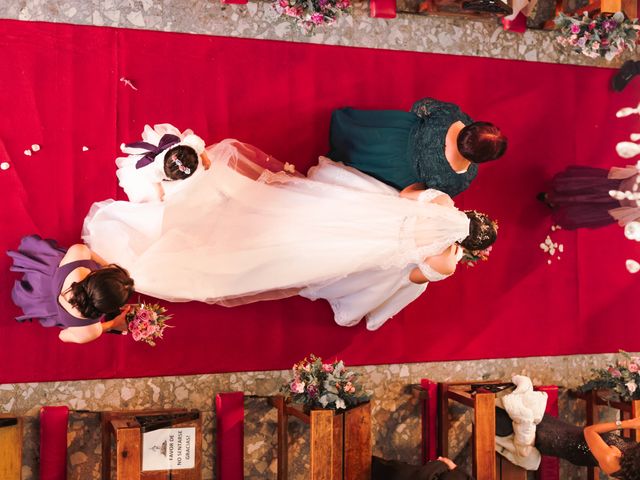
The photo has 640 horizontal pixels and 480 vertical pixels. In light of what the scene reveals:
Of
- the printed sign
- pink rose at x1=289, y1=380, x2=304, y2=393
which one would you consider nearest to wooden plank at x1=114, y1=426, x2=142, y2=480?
the printed sign

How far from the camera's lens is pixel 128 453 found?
3535 millimetres

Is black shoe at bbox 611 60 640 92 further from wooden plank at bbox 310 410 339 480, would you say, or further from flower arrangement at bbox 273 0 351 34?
wooden plank at bbox 310 410 339 480

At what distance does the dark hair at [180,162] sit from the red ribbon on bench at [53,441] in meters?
1.72

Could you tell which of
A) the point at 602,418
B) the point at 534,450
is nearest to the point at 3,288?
the point at 534,450

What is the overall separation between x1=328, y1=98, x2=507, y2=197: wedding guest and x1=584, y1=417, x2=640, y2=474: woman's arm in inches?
67.1

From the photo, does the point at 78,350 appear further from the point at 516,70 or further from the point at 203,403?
the point at 516,70

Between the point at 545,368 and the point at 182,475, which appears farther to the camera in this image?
the point at 545,368

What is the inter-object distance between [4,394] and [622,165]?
15.1ft

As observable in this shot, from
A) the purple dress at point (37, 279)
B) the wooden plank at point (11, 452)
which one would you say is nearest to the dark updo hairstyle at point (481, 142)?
the purple dress at point (37, 279)

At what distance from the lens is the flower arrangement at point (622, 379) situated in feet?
14.7

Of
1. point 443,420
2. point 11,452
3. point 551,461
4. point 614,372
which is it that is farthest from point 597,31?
point 11,452

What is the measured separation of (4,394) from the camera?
3.95 metres

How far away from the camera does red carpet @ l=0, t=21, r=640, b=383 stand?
3.98 meters

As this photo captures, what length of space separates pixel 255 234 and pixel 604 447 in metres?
2.45
